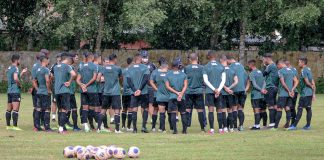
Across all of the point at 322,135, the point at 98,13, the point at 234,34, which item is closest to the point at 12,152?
the point at 322,135

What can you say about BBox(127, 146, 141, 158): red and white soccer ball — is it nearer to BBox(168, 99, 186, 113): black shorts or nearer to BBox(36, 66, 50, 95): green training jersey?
BBox(168, 99, 186, 113): black shorts

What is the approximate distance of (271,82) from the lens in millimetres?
28453

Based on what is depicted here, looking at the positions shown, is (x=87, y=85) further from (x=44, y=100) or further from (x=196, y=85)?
(x=196, y=85)

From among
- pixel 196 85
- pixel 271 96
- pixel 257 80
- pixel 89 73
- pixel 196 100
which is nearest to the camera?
pixel 196 85

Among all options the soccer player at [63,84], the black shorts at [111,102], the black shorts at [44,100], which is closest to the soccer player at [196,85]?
the black shorts at [111,102]

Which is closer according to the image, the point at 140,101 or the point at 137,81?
the point at 137,81

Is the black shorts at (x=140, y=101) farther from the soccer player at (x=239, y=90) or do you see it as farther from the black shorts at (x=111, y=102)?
the soccer player at (x=239, y=90)

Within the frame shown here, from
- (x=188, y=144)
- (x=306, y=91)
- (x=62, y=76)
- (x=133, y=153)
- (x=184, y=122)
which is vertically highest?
(x=62, y=76)

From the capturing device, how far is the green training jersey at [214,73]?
2641 cm

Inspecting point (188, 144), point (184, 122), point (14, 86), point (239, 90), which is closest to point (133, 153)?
point (188, 144)

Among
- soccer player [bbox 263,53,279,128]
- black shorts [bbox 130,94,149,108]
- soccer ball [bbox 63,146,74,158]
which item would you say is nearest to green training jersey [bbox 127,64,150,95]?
black shorts [bbox 130,94,149,108]

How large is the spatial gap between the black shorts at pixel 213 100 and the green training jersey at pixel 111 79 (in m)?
2.54

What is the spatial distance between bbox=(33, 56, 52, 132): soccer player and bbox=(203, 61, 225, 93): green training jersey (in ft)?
14.6

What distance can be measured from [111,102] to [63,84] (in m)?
1.71
